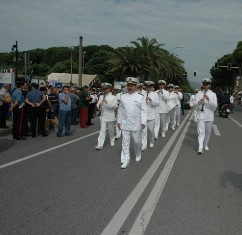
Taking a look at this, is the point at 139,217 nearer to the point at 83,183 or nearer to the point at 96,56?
the point at 83,183

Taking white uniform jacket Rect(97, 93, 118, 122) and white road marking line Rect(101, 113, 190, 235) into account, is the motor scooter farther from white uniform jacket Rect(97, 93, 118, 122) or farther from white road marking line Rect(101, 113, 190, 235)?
white road marking line Rect(101, 113, 190, 235)

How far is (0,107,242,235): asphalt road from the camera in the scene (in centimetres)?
477

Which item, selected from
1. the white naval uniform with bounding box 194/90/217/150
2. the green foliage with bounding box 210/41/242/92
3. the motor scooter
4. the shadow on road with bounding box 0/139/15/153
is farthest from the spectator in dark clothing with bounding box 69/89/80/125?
the green foliage with bounding box 210/41/242/92

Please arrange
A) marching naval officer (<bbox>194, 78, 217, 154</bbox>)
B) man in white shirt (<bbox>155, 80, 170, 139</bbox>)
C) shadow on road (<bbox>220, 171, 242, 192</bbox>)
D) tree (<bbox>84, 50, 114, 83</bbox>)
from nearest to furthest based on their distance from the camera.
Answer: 1. shadow on road (<bbox>220, 171, 242, 192</bbox>)
2. marching naval officer (<bbox>194, 78, 217, 154</bbox>)
3. man in white shirt (<bbox>155, 80, 170, 139</bbox>)
4. tree (<bbox>84, 50, 114, 83</bbox>)

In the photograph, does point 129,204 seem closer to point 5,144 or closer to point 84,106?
point 5,144

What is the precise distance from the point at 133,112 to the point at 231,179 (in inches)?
93.1

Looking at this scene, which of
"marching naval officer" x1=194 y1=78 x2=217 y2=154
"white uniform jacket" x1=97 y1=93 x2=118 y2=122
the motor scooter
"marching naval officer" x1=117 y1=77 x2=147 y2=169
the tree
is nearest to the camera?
"marching naval officer" x1=117 y1=77 x2=147 y2=169

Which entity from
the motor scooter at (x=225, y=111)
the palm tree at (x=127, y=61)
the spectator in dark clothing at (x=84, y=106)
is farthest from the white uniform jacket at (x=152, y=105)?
the palm tree at (x=127, y=61)

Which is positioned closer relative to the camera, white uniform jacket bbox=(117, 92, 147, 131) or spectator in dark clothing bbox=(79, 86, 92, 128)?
white uniform jacket bbox=(117, 92, 147, 131)

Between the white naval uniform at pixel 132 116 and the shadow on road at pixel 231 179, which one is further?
the white naval uniform at pixel 132 116

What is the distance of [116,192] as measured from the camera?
6320mm

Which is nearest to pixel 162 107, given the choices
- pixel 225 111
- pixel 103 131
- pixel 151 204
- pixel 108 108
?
pixel 108 108

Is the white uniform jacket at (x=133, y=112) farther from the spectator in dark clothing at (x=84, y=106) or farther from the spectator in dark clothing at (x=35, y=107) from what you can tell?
the spectator in dark clothing at (x=84, y=106)

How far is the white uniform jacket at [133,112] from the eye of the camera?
339 inches
